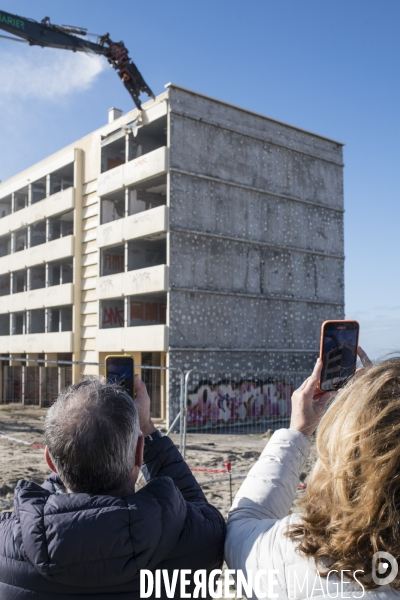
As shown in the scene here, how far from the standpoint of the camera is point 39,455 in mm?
14602

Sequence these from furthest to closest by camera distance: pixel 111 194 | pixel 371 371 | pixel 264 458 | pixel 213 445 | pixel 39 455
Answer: pixel 111 194 → pixel 213 445 → pixel 39 455 → pixel 264 458 → pixel 371 371

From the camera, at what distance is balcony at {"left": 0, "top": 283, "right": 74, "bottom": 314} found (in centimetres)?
2945

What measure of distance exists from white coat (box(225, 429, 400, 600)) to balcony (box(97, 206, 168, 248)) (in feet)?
70.9

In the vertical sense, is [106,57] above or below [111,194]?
above

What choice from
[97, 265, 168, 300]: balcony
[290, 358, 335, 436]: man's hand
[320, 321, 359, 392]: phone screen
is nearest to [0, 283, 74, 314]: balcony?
[97, 265, 168, 300]: balcony

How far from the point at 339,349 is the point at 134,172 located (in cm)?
2358

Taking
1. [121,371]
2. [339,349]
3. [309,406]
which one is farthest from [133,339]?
[309,406]

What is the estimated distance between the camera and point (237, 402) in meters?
23.3

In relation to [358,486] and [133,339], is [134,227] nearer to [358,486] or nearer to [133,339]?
[133,339]

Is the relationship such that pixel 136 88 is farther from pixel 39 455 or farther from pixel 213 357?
pixel 39 455

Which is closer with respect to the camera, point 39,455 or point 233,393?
point 39,455

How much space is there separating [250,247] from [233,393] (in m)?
6.46

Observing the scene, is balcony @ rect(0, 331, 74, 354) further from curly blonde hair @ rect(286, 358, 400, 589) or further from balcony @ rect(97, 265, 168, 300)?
curly blonde hair @ rect(286, 358, 400, 589)

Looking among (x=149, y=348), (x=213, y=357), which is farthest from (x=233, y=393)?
(x=149, y=348)
